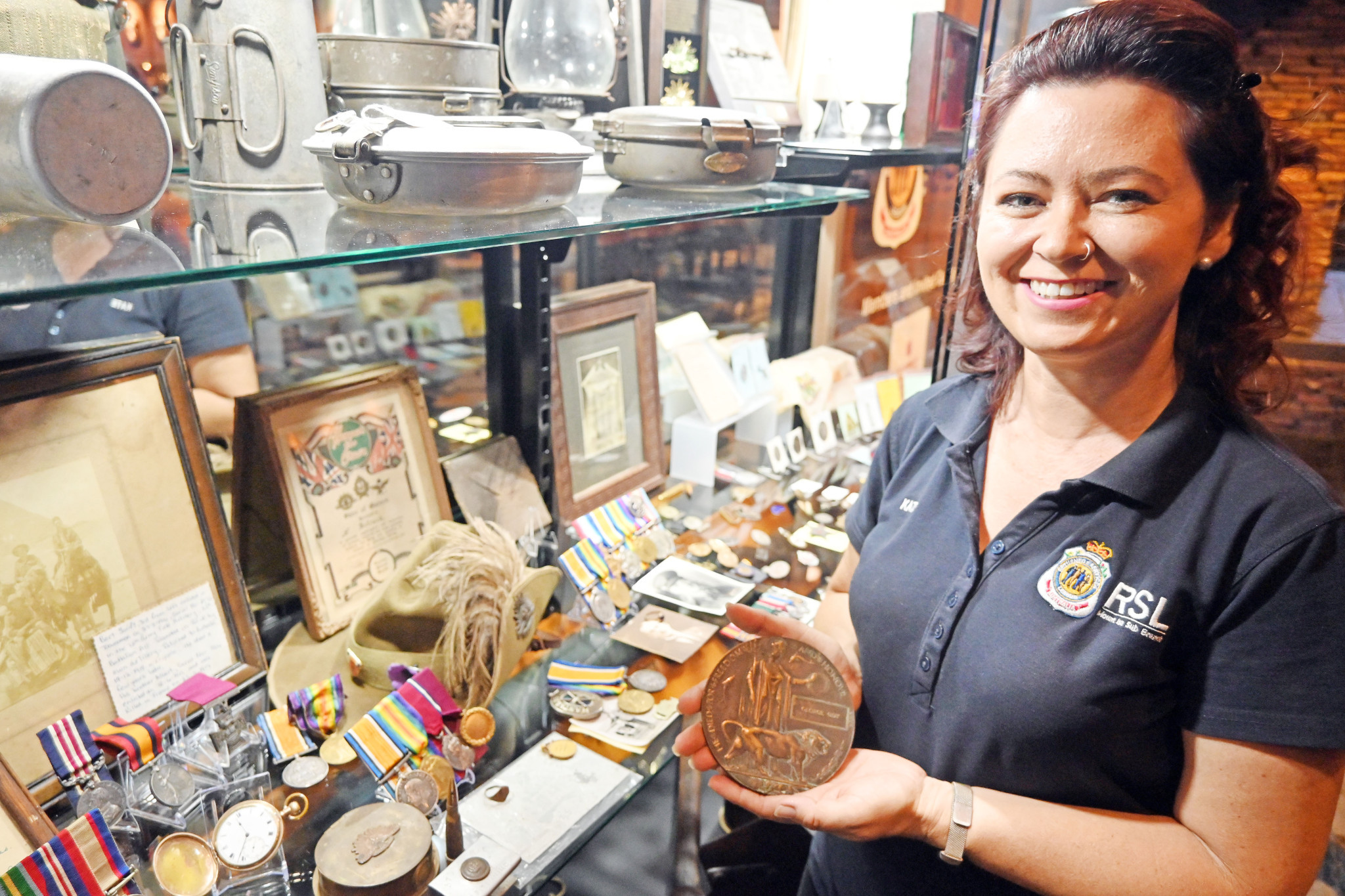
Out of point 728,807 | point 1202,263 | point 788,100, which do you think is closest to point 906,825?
point 1202,263

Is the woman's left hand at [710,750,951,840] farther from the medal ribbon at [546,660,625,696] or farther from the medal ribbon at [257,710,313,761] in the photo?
the medal ribbon at [257,710,313,761]

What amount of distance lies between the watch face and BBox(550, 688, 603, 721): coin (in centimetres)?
52

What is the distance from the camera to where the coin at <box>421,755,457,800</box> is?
52.7 inches

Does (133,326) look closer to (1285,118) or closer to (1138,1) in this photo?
(1138,1)

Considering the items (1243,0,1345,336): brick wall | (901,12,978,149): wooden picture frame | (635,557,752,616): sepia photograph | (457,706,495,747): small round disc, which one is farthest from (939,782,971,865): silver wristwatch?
(901,12,978,149): wooden picture frame

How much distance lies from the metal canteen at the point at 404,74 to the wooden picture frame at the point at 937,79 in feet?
5.51

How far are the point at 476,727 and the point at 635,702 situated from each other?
32cm

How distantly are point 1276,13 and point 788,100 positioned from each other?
1.22 m

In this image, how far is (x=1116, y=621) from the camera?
43.6 inches

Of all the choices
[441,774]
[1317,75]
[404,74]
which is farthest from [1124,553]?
[1317,75]

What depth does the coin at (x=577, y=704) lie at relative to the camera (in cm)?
162

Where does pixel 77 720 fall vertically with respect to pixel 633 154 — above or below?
below

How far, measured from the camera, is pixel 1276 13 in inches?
85.2

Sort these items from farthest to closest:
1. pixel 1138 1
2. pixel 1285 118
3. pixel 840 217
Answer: pixel 840 217 → pixel 1285 118 → pixel 1138 1
